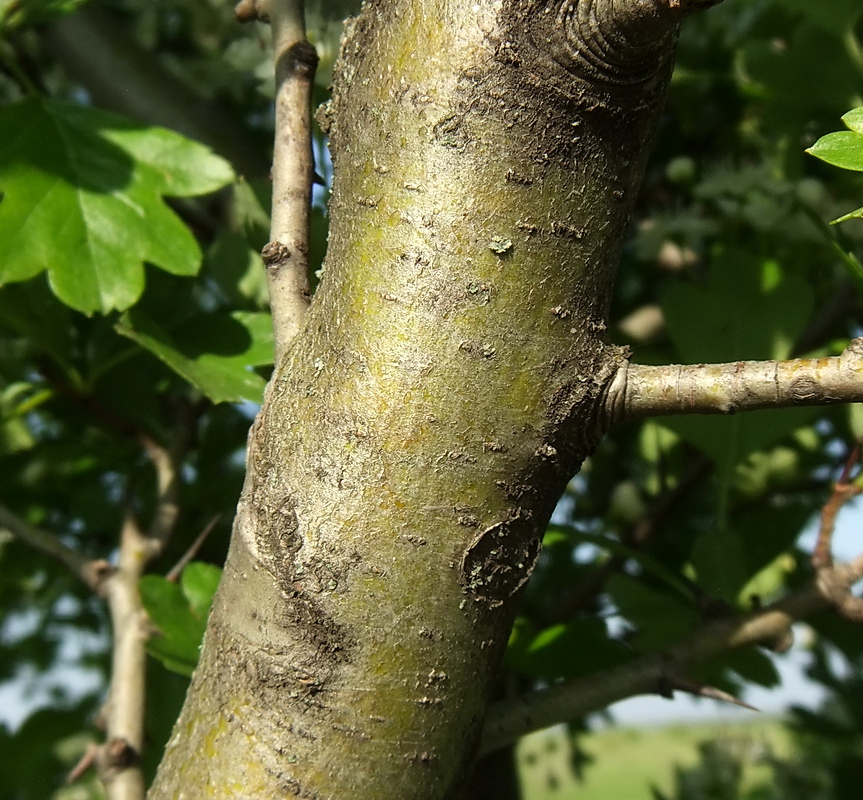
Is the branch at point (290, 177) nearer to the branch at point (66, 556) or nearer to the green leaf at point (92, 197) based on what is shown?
the green leaf at point (92, 197)

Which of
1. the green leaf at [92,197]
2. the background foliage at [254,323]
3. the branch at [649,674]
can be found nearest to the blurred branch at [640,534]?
the background foliage at [254,323]

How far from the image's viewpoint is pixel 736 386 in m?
0.45

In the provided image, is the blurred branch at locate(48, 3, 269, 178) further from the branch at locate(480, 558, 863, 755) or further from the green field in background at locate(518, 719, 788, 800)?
the green field in background at locate(518, 719, 788, 800)

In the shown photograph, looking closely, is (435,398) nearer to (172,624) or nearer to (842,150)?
(842,150)

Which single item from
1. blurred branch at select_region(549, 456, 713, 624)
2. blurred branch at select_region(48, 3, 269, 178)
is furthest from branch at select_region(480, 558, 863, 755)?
blurred branch at select_region(48, 3, 269, 178)

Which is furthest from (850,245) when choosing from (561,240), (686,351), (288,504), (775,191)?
(288,504)

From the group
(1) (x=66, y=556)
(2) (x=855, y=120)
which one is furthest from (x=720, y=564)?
(1) (x=66, y=556)

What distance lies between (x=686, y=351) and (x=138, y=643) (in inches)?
21.8

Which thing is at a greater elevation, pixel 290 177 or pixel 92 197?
pixel 92 197

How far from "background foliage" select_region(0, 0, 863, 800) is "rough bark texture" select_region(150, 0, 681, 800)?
0.14 metres

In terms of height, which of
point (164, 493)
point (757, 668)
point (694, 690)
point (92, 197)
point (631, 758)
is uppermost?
point (631, 758)

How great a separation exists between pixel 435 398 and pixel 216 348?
1.22 ft

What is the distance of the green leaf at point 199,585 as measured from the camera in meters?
0.77

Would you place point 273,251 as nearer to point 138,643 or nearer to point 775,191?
point 138,643
